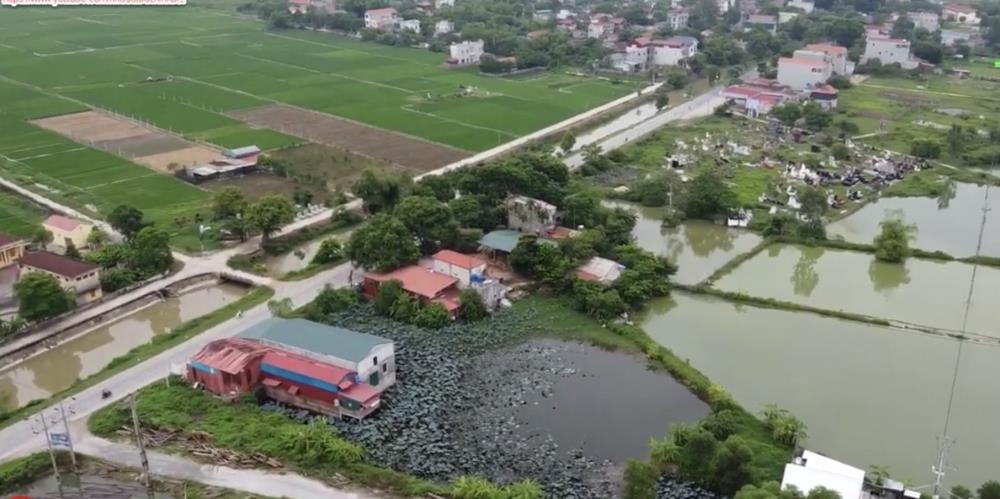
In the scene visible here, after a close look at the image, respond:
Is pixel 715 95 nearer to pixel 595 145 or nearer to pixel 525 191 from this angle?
pixel 595 145

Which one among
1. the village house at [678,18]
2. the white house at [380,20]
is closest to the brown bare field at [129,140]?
the white house at [380,20]

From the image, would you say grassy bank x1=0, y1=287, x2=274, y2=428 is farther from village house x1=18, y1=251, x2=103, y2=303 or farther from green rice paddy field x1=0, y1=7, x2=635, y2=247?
green rice paddy field x1=0, y1=7, x2=635, y2=247

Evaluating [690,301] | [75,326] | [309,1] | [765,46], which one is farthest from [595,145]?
[309,1]

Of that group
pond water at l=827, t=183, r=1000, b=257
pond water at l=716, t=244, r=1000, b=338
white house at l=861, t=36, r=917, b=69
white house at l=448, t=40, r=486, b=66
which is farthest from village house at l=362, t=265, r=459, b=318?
white house at l=861, t=36, r=917, b=69

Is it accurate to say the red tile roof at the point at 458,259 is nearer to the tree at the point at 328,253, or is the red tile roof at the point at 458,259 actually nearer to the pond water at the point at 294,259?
the tree at the point at 328,253

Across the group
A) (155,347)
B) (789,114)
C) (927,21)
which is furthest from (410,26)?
(155,347)

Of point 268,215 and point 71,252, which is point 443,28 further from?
point 71,252
